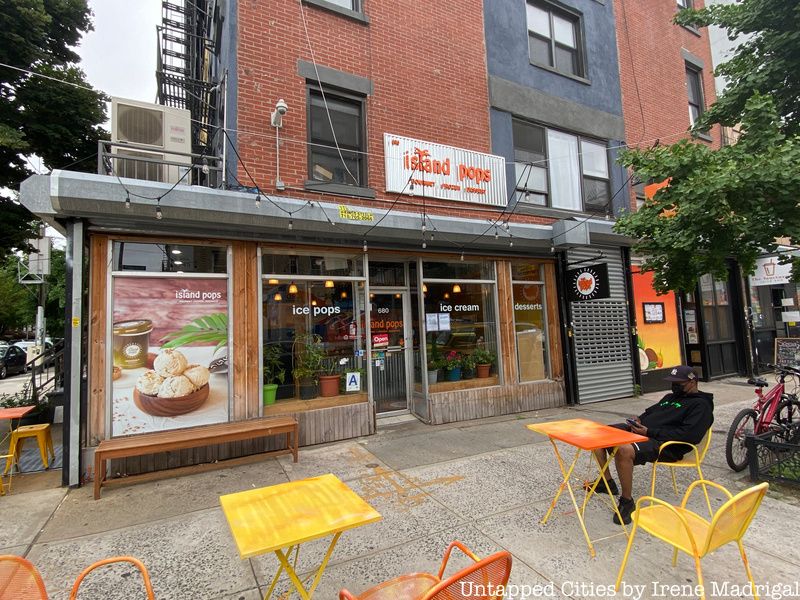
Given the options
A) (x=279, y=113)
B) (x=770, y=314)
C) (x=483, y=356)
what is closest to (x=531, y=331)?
(x=483, y=356)

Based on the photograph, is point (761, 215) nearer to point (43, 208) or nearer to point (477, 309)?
point (477, 309)

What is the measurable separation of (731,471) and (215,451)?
6.75m

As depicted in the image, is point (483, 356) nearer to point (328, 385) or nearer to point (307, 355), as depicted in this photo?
point (328, 385)

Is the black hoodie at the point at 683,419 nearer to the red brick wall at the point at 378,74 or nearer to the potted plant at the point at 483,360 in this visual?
the potted plant at the point at 483,360

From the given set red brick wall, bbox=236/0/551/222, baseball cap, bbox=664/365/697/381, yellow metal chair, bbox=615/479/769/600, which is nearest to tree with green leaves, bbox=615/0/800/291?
baseball cap, bbox=664/365/697/381

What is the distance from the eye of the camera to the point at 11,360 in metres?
20.3

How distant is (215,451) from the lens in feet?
19.9

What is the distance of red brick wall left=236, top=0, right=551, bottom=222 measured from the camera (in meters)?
6.80

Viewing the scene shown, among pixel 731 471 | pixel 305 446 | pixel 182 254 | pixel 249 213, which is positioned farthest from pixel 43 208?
pixel 731 471

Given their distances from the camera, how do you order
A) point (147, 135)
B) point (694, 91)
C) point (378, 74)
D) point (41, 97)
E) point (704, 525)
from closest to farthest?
point (704, 525) < point (147, 135) < point (378, 74) < point (41, 97) < point (694, 91)

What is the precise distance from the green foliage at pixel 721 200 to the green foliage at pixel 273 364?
18.4 ft

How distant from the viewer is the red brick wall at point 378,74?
6805 mm

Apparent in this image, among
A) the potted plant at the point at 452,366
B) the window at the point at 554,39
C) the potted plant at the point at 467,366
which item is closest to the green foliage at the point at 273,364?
the potted plant at the point at 452,366

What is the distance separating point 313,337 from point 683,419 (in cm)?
529
